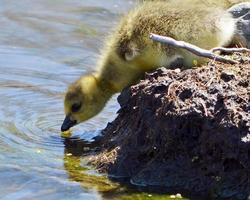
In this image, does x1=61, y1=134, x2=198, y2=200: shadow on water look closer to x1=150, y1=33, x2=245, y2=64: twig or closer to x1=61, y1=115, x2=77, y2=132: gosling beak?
x1=61, y1=115, x2=77, y2=132: gosling beak

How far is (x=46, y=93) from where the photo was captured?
308 inches

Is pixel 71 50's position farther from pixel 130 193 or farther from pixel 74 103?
pixel 130 193

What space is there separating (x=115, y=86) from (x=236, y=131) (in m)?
1.54

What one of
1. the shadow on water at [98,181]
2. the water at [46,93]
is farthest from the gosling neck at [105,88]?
the shadow on water at [98,181]

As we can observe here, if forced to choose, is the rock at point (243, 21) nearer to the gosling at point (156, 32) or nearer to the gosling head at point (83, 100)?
the gosling at point (156, 32)

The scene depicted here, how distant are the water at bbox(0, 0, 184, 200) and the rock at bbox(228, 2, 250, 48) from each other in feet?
4.19

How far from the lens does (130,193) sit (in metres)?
5.55

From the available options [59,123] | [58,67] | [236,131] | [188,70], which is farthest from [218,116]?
[58,67]

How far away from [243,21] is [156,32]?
0.66 meters

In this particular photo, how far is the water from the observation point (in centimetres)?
572

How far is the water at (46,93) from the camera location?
5.72m

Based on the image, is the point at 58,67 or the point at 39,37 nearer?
the point at 58,67

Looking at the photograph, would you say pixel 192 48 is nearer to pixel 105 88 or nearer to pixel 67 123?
pixel 105 88

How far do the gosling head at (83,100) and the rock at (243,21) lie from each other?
1.09 meters
